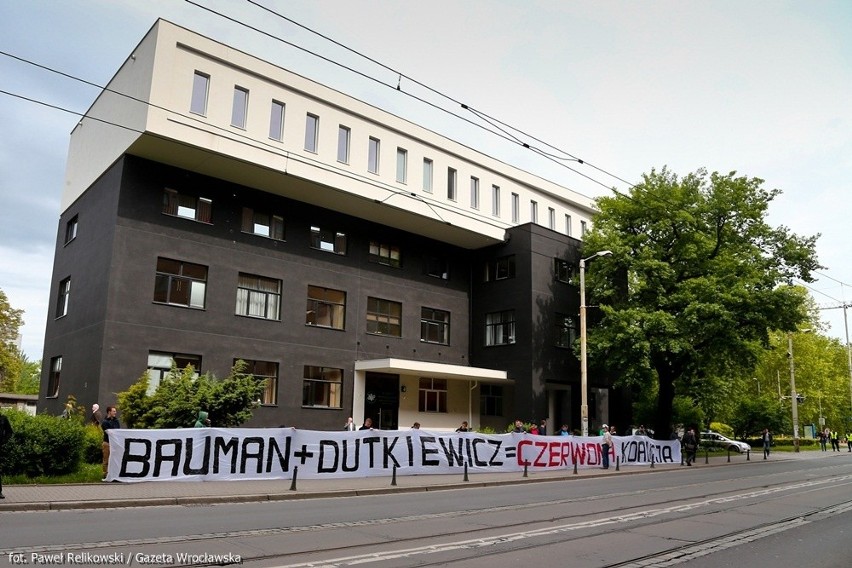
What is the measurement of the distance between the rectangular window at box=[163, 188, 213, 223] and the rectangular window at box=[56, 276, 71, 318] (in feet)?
20.4

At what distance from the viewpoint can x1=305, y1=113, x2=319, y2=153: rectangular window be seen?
29719mm

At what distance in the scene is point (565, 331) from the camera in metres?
36.3

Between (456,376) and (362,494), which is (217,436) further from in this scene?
(456,376)

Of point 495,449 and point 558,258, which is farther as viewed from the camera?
point 558,258

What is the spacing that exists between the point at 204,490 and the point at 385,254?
64.1 ft

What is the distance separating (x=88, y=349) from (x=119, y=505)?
44.7 ft

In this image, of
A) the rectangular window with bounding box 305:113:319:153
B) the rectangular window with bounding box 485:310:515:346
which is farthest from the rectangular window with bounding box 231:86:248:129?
the rectangular window with bounding box 485:310:515:346

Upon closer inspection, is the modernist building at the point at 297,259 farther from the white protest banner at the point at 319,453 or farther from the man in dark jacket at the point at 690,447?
the white protest banner at the point at 319,453

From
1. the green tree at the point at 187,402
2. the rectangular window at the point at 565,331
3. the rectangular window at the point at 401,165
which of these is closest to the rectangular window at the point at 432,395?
the rectangular window at the point at 565,331

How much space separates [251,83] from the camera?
28.0 metres

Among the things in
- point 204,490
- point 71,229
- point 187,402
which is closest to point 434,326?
point 187,402

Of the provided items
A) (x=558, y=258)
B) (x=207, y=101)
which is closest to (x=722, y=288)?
(x=558, y=258)

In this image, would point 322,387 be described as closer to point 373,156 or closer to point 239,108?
point 373,156

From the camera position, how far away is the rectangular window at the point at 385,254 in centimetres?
3328
